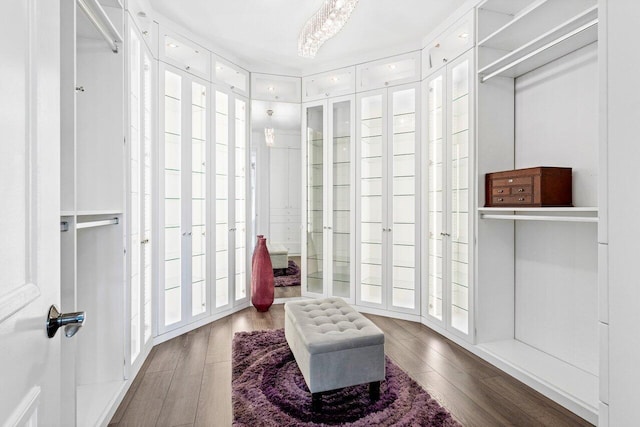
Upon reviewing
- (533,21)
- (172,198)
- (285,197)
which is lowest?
(172,198)

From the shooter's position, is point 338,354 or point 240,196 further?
point 240,196

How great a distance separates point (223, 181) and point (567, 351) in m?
3.33

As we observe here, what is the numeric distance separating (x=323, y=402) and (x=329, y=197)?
2.46 m

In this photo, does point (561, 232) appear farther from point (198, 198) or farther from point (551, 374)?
point (198, 198)

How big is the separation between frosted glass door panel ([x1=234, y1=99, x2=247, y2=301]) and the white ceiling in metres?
0.64

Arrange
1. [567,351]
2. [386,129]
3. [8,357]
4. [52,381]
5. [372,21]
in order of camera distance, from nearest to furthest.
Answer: [8,357]
[52,381]
[567,351]
[372,21]
[386,129]

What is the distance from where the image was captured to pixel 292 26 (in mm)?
3264

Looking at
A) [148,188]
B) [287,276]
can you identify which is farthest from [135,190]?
[287,276]

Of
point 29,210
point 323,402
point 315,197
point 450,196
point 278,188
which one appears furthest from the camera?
point 278,188

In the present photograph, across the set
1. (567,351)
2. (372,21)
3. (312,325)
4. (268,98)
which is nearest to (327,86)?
(268,98)

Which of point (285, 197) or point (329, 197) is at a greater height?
point (285, 197)

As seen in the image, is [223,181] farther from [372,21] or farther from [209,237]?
[372,21]

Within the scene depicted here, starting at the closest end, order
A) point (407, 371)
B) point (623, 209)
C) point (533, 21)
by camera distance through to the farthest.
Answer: point (623, 209) < point (533, 21) < point (407, 371)

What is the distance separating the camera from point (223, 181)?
3.76 m
